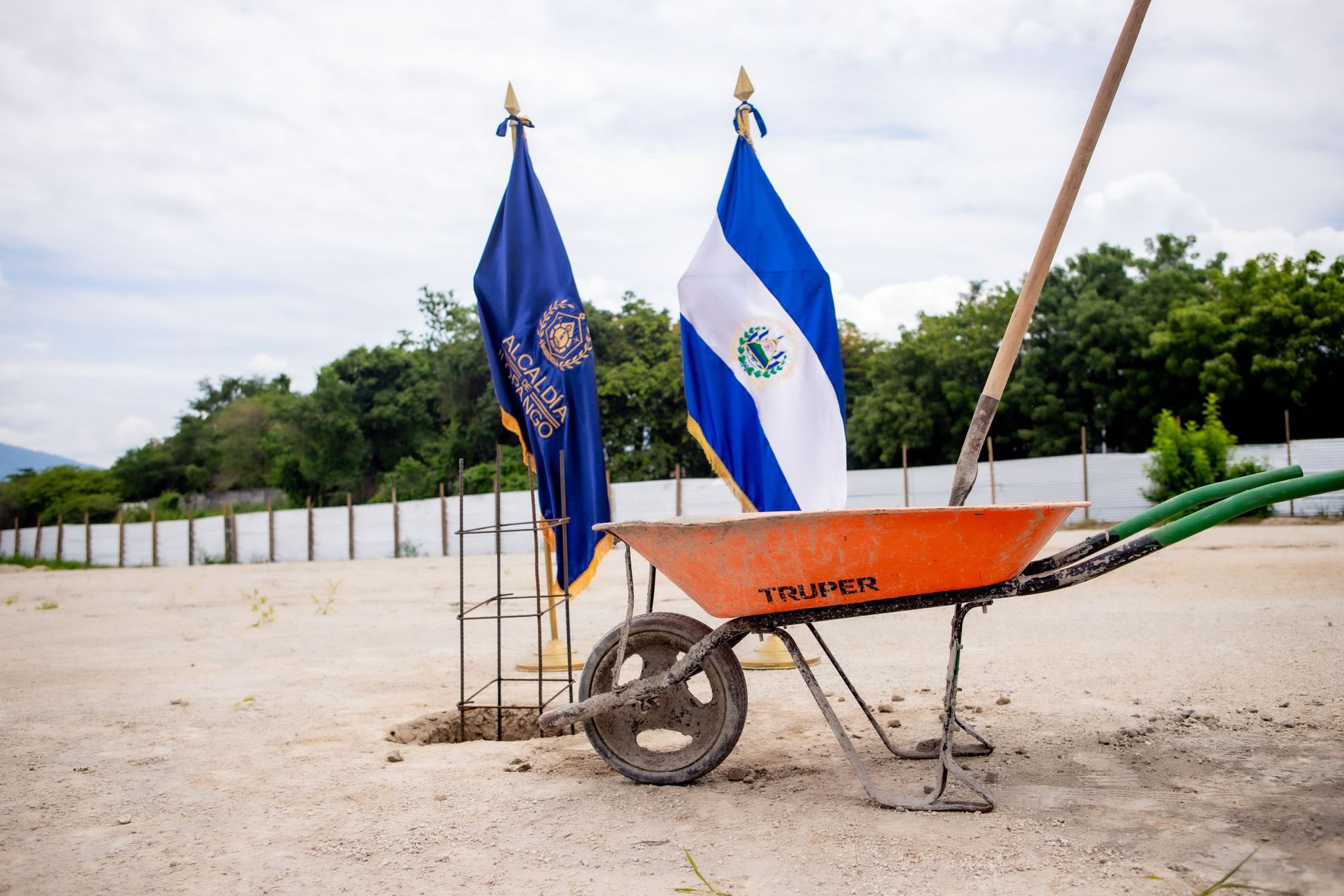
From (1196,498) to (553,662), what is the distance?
333cm

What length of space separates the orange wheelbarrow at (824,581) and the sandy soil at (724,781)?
0.46ft

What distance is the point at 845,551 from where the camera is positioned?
2.72 m

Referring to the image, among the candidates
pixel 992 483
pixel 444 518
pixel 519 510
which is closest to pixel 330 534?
pixel 444 518

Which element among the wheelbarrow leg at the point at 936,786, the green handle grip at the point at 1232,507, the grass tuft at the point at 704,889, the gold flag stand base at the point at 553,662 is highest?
the green handle grip at the point at 1232,507

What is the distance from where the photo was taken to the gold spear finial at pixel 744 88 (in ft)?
17.4

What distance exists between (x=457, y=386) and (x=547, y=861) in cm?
2663

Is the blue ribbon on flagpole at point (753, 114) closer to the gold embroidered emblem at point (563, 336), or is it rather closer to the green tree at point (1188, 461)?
the gold embroidered emblem at point (563, 336)

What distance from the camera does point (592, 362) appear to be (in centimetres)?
481

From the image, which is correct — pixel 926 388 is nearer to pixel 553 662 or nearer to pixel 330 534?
pixel 330 534

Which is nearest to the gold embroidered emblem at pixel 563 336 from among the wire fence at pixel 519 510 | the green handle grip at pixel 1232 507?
the green handle grip at pixel 1232 507

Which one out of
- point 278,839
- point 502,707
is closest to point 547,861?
point 278,839

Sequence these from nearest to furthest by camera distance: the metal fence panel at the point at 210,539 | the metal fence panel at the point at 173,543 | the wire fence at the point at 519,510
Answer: the wire fence at the point at 519,510
the metal fence panel at the point at 210,539
the metal fence panel at the point at 173,543

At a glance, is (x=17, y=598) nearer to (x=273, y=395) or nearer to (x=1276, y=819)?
(x=1276, y=819)

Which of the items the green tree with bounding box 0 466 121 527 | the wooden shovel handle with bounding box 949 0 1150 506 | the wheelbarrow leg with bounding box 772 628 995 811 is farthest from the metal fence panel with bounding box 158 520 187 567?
the wooden shovel handle with bounding box 949 0 1150 506
